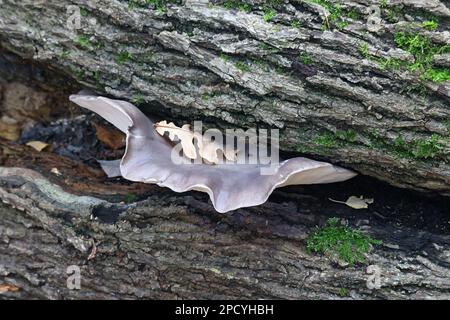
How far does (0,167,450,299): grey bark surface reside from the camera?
298 cm

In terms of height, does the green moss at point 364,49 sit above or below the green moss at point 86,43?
below

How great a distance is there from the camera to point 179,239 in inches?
127

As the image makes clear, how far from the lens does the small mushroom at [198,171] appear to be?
2756 mm

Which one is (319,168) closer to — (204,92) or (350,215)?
(350,215)

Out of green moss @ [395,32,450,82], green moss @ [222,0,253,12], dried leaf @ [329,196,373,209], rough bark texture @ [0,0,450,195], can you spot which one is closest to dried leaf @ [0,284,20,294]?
rough bark texture @ [0,0,450,195]

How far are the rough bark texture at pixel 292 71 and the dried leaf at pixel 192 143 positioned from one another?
14 cm

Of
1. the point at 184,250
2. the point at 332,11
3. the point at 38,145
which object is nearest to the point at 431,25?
the point at 332,11

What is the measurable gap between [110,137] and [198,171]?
1.18 meters

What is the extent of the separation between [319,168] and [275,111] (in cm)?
38

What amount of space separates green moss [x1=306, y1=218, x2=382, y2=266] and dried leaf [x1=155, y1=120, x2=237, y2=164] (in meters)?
0.63

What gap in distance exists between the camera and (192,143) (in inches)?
120

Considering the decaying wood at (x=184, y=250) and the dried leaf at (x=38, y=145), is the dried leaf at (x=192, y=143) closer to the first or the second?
the decaying wood at (x=184, y=250)

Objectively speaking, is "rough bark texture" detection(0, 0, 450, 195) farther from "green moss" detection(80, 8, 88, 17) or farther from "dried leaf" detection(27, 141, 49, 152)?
"dried leaf" detection(27, 141, 49, 152)

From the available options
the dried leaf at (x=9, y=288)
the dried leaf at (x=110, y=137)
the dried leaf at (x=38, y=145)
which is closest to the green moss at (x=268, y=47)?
the dried leaf at (x=110, y=137)
